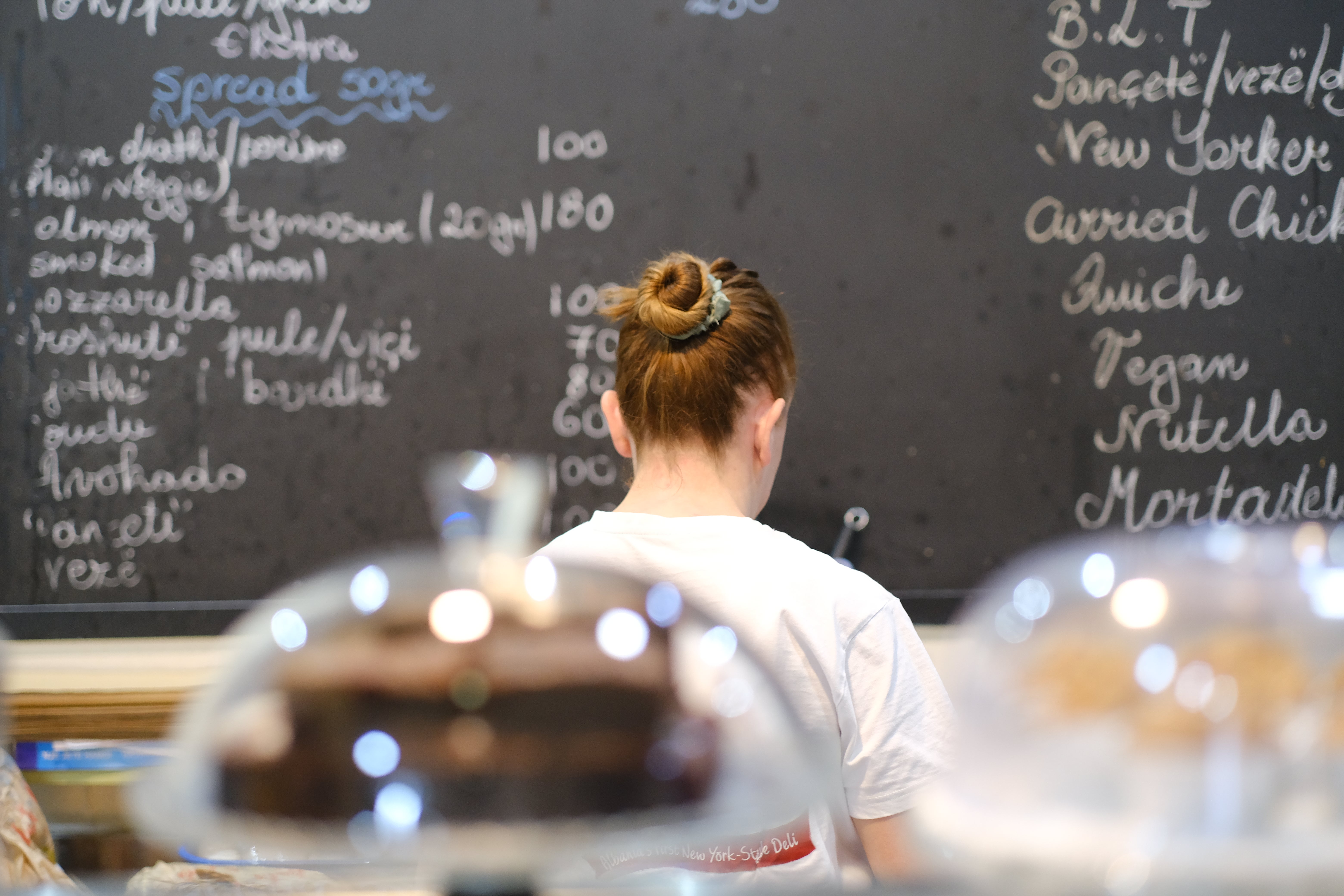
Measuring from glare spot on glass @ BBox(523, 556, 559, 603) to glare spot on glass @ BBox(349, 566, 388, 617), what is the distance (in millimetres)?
57

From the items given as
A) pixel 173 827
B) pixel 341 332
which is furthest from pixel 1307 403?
pixel 173 827

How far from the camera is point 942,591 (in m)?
2.07

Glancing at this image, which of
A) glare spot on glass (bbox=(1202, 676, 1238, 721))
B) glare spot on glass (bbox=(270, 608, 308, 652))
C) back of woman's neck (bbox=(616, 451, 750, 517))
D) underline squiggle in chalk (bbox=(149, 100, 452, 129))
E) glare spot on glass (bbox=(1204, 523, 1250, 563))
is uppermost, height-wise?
underline squiggle in chalk (bbox=(149, 100, 452, 129))

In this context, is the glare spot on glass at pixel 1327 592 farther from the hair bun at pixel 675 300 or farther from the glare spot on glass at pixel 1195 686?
the hair bun at pixel 675 300

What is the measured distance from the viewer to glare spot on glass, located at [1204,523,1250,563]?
45 cm

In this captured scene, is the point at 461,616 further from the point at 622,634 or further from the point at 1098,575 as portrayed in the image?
the point at 1098,575

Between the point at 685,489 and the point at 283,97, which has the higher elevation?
the point at 283,97

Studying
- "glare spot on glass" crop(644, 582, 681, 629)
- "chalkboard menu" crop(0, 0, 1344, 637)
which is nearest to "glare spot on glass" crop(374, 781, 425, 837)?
"glare spot on glass" crop(644, 582, 681, 629)

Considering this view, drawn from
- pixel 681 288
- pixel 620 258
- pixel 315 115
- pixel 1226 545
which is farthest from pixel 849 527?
pixel 1226 545

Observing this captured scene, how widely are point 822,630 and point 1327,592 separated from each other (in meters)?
0.61

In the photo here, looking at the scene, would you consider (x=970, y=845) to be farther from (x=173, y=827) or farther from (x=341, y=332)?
(x=341, y=332)

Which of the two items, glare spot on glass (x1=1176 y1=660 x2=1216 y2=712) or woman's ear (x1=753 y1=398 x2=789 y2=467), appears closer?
glare spot on glass (x1=1176 y1=660 x2=1216 y2=712)

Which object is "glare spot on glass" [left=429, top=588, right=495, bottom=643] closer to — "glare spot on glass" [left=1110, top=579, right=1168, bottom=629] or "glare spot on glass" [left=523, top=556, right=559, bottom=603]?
"glare spot on glass" [left=523, top=556, right=559, bottom=603]

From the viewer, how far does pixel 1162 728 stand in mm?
359
